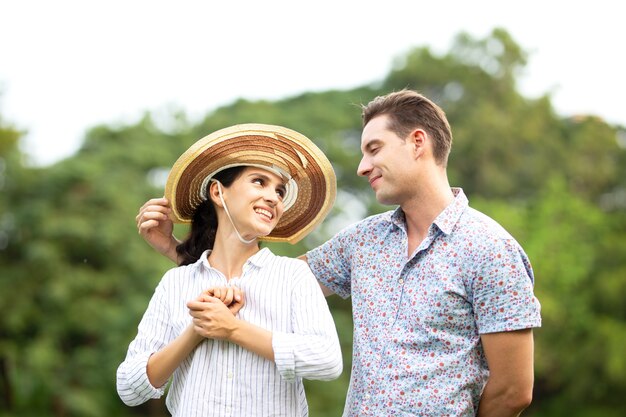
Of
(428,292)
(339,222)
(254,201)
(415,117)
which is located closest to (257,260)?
(254,201)

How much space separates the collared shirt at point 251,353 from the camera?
283cm

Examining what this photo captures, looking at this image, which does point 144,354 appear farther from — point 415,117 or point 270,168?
point 415,117

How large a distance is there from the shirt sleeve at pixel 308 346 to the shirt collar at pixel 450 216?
1.74 feet

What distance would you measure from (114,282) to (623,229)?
13.2 metres

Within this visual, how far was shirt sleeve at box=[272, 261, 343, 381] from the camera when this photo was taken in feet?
9.16

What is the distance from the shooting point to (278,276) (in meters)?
3.04

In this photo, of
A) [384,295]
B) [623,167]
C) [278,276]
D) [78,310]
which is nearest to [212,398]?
[278,276]

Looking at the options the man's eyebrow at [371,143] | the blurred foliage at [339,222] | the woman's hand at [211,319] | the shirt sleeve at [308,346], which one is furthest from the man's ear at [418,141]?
the blurred foliage at [339,222]

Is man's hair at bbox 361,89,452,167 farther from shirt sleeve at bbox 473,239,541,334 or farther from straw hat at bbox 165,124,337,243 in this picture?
shirt sleeve at bbox 473,239,541,334

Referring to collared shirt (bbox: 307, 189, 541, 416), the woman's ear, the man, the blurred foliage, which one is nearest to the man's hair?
the man

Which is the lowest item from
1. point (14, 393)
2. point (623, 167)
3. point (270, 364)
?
point (270, 364)

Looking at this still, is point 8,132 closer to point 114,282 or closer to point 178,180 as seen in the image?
point 114,282

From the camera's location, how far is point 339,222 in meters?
21.7

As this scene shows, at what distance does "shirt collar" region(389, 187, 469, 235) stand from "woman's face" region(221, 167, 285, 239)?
1.54ft
